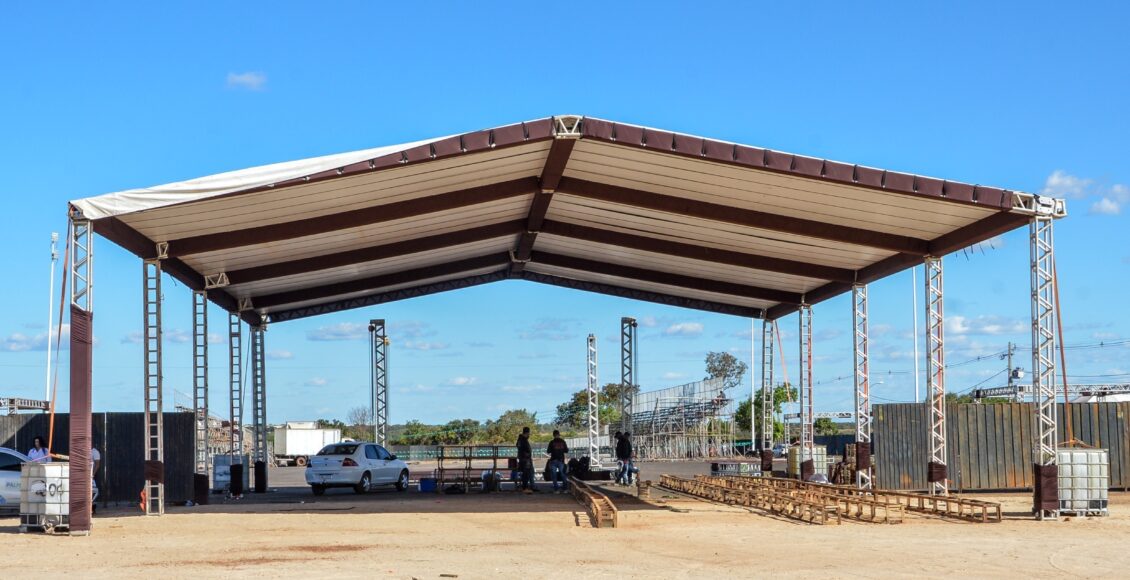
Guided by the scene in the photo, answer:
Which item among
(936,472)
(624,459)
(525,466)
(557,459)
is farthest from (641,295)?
(936,472)

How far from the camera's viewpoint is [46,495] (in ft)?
50.5

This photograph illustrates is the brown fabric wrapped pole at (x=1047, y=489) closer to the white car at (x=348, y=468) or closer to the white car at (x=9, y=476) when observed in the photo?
the white car at (x=348, y=468)

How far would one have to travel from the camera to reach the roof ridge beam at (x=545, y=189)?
16.3 meters

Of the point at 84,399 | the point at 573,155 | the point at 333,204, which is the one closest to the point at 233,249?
the point at 333,204

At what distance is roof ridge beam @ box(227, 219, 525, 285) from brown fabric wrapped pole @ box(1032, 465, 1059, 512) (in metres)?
11.2

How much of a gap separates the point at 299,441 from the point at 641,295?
126ft

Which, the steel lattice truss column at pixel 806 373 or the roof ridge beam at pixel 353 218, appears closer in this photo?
the roof ridge beam at pixel 353 218

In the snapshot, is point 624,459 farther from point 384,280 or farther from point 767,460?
point 384,280

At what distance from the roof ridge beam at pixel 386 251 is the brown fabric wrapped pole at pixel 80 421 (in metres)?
8.09

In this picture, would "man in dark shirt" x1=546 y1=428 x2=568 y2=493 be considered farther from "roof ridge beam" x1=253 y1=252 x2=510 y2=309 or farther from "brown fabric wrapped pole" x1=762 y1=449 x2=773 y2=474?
"brown fabric wrapped pole" x1=762 y1=449 x2=773 y2=474

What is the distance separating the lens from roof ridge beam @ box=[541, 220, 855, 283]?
23625mm

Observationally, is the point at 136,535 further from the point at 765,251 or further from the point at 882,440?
the point at 882,440

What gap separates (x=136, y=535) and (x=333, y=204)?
5.99m

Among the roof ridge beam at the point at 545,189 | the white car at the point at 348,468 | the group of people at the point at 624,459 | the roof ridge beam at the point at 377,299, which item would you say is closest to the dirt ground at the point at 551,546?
the roof ridge beam at the point at 545,189
